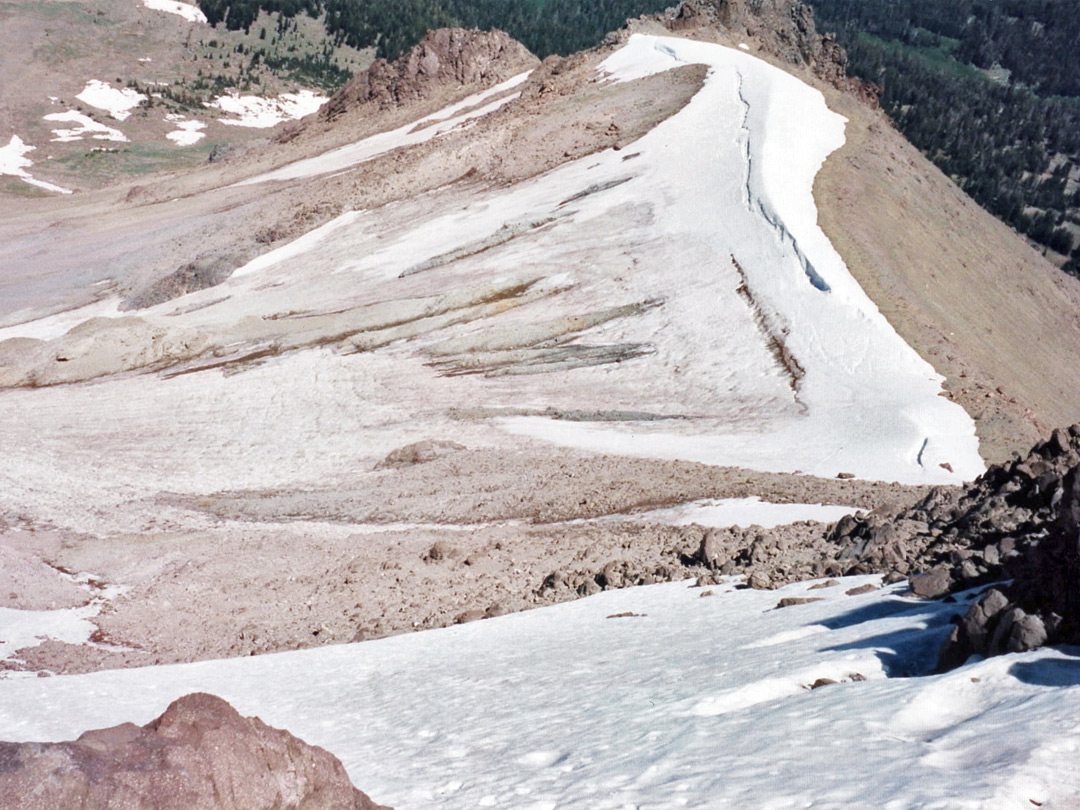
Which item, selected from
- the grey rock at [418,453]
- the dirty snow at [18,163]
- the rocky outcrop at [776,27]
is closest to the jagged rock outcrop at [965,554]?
the grey rock at [418,453]

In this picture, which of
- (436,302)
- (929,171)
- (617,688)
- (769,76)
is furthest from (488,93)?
(617,688)

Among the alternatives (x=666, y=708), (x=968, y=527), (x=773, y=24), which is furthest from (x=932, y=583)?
(x=773, y=24)

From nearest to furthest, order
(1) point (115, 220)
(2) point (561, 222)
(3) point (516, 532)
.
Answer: (3) point (516, 532) → (2) point (561, 222) → (1) point (115, 220)

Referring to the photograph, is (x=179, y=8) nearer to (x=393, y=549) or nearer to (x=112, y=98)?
(x=112, y=98)

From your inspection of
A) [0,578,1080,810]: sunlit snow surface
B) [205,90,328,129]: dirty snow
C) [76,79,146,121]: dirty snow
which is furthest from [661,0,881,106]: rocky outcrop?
[76,79,146,121]: dirty snow

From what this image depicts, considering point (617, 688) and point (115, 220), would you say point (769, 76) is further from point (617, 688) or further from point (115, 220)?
point (617, 688)

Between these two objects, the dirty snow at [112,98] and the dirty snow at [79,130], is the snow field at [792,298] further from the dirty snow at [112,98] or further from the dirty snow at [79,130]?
the dirty snow at [112,98]

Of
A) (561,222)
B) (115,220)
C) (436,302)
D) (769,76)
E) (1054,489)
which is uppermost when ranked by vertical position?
(769,76)
